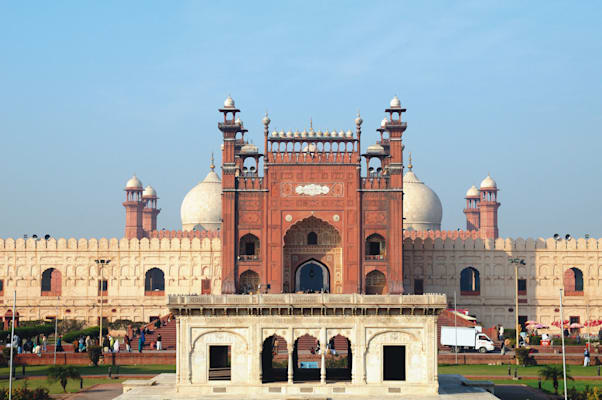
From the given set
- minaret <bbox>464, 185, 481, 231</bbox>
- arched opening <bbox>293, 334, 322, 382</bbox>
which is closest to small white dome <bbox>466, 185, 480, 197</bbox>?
minaret <bbox>464, 185, 481, 231</bbox>

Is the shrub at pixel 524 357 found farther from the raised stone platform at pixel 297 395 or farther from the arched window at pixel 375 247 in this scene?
the arched window at pixel 375 247

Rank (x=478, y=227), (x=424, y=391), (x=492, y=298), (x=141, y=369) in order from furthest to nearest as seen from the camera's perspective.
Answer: (x=478, y=227)
(x=492, y=298)
(x=141, y=369)
(x=424, y=391)

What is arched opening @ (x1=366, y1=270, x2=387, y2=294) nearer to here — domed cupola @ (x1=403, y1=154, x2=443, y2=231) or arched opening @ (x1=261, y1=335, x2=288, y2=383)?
arched opening @ (x1=261, y1=335, x2=288, y2=383)

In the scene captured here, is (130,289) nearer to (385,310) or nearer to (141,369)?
(141,369)

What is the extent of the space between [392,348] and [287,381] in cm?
414

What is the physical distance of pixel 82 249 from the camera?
58.3 metres

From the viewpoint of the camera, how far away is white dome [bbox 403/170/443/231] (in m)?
73.1

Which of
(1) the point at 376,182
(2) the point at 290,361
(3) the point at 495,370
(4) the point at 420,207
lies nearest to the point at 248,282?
(1) the point at 376,182

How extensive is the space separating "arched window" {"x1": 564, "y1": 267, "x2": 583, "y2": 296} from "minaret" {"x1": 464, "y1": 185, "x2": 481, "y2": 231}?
37.8ft

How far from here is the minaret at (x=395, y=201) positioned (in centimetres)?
4956

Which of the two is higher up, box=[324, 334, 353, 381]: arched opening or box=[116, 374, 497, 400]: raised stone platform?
box=[324, 334, 353, 381]: arched opening

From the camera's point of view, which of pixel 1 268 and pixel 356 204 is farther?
pixel 1 268

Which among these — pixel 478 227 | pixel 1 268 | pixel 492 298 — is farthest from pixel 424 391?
pixel 478 227

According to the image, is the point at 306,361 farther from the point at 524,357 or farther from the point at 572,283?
the point at 572,283
